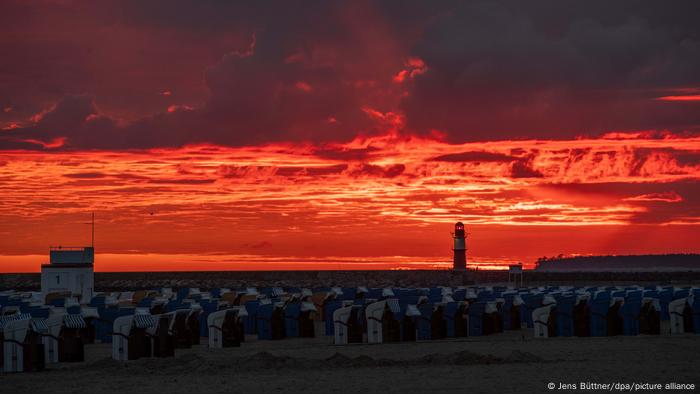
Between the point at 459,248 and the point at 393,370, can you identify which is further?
the point at 459,248

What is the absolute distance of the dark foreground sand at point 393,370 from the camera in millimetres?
16453

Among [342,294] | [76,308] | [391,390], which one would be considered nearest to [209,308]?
[76,308]

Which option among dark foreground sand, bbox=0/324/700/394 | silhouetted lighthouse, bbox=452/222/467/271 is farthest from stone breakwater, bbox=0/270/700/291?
dark foreground sand, bbox=0/324/700/394

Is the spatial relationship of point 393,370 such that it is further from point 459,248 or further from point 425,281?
point 425,281

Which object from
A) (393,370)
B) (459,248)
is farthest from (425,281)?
(393,370)

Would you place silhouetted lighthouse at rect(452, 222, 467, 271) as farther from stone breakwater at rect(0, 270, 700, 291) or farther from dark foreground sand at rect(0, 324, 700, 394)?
dark foreground sand at rect(0, 324, 700, 394)

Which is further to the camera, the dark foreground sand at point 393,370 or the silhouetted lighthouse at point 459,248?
the silhouetted lighthouse at point 459,248

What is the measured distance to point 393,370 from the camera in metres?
18.5

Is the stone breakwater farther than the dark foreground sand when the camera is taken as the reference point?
Yes

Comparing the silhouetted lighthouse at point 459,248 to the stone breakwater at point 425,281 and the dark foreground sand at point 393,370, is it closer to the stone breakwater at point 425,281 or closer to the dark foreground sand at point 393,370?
the stone breakwater at point 425,281

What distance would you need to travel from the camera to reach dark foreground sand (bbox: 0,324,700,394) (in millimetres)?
16453

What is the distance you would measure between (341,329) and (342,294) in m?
13.9

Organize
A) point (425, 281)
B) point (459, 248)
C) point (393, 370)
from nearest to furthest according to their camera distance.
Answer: point (393, 370) < point (459, 248) < point (425, 281)

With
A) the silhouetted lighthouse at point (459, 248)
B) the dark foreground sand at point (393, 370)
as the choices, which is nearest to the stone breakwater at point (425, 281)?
the silhouetted lighthouse at point (459, 248)
